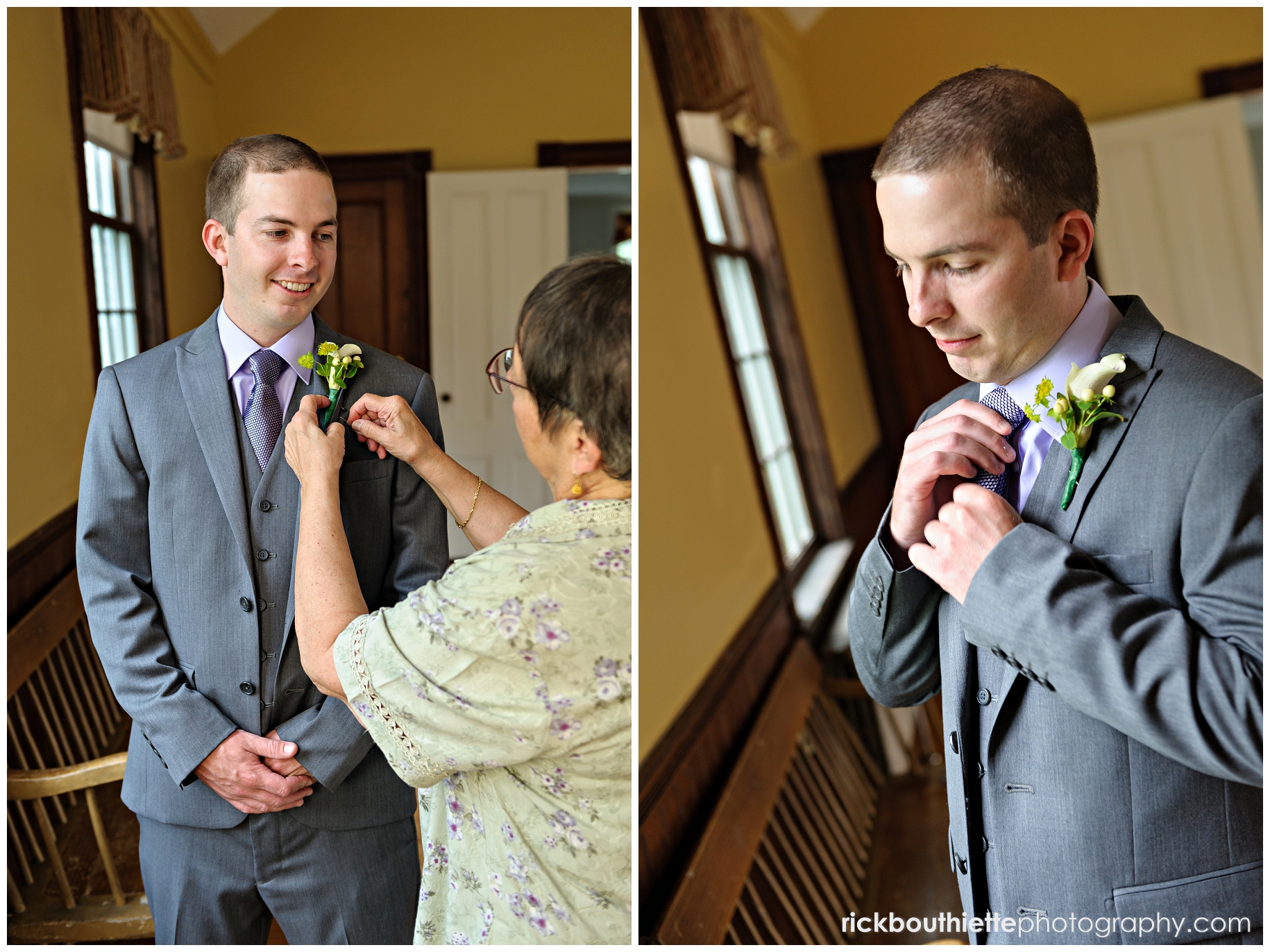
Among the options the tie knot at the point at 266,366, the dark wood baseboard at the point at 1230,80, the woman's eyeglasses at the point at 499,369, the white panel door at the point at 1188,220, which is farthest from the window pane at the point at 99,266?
the dark wood baseboard at the point at 1230,80

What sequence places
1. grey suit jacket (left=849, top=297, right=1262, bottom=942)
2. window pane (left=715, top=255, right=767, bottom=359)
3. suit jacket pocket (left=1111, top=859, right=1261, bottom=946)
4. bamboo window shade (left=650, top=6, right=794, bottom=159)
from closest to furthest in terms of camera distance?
grey suit jacket (left=849, top=297, right=1262, bottom=942) → suit jacket pocket (left=1111, top=859, right=1261, bottom=946) → bamboo window shade (left=650, top=6, right=794, bottom=159) → window pane (left=715, top=255, right=767, bottom=359)

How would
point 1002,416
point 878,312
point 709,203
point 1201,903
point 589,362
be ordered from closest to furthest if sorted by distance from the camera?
point 1201,903
point 1002,416
point 589,362
point 709,203
point 878,312

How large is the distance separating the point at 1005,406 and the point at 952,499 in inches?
6.0

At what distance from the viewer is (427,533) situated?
4.99 ft

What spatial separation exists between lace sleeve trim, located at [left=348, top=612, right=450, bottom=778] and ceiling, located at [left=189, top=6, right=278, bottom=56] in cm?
104

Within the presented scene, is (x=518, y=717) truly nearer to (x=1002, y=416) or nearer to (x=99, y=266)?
(x=1002, y=416)

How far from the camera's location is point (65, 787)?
1560 millimetres

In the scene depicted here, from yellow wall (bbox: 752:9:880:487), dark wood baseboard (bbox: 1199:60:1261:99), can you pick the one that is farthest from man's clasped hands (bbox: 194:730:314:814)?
dark wood baseboard (bbox: 1199:60:1261:99)

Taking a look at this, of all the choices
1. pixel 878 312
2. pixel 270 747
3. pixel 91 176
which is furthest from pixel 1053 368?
pixel 878 312

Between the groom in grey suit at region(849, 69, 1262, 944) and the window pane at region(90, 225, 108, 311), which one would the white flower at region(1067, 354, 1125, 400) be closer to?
the groom in grey suit at region(849, 69, 1262, 944)

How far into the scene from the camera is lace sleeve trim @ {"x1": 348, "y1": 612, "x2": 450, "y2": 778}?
49.8 inches

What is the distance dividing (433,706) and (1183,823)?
93 centimetres

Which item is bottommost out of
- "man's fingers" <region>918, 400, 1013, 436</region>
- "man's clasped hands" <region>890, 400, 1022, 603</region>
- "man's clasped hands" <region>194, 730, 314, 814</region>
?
"man's clasped hands" <region>194, 730, 314, 814</region>

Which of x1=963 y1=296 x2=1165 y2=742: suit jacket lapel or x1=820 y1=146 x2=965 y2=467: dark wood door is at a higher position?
x1=820 y1=146 x2=965 y2=467: dark wood door
